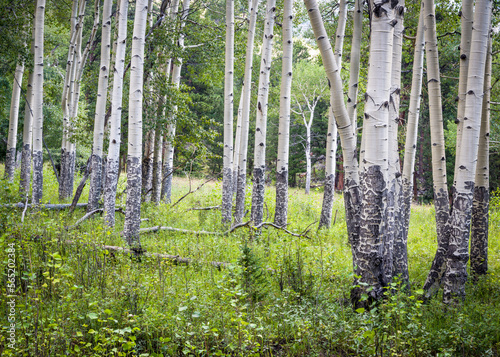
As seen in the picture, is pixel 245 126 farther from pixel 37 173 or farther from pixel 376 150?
pixel 376 150

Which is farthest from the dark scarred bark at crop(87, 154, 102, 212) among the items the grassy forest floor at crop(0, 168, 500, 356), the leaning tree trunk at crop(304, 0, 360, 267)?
the leaning tree trunk at crop(304, 0, 360, 267)

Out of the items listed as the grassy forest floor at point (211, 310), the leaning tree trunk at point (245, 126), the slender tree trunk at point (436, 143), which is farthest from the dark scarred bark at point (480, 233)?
the leaning tree trunk at point (245, 126)

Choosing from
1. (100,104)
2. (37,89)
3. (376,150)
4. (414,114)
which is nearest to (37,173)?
(37,89)

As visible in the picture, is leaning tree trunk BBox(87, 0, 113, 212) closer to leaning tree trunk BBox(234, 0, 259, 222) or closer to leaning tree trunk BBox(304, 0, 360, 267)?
leaning tree trunk BBox(234, 0, 259, 222)

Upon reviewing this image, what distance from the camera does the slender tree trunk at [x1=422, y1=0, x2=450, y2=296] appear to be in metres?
5.18

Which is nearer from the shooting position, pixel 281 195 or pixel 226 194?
pixel 281 195

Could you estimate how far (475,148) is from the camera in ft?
14.2

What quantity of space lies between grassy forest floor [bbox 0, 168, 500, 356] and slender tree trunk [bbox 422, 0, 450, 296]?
519 mm

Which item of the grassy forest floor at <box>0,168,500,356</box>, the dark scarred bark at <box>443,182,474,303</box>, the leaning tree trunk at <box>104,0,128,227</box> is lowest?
the grassy forest floor at <box>0,168,500,356</box>

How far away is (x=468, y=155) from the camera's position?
4.36 meters

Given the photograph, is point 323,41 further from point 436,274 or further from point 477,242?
point 477,242

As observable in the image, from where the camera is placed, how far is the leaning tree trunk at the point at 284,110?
302 inches

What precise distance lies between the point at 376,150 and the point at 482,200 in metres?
3.71

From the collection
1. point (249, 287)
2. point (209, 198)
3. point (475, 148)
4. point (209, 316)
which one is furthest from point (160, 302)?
point (209, 198)
